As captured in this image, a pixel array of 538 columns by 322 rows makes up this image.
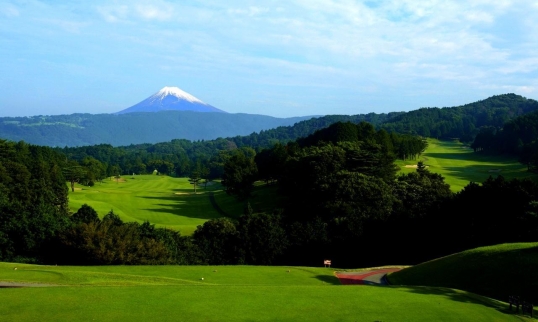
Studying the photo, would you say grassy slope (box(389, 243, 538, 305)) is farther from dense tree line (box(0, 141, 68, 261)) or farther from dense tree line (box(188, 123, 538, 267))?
dense tree line (box(0, 141, 68, 261))

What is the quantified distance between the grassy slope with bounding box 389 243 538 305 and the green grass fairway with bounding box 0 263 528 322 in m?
3.47

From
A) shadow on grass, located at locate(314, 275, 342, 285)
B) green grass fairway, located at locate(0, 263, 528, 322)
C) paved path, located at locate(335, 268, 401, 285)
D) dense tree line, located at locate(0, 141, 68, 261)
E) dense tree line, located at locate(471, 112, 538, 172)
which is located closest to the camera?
green grass fairway, located at locate(0, 263, 528, 322)

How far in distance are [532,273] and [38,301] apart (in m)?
26.2

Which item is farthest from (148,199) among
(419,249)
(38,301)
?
(38,301)

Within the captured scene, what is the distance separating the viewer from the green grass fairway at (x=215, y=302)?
1784 centimetres

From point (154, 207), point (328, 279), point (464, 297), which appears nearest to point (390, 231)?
point (328, 279)

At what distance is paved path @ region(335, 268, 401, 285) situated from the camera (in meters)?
33.0

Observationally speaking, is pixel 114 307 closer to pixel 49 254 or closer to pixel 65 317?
pixel 65 317

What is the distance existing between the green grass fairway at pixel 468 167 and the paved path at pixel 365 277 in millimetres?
45754

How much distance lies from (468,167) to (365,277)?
86258 millimetres

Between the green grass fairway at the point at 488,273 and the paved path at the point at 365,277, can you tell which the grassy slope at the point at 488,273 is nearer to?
the green grass fairway at the point at 488,273

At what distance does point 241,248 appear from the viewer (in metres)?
43.1

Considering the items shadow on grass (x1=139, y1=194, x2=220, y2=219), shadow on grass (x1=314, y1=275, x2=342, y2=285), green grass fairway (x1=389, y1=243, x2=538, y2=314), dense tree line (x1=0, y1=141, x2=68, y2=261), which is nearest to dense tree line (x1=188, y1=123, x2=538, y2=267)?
green grass fairway (x1=389, y1=243, x2=538, y2=314)

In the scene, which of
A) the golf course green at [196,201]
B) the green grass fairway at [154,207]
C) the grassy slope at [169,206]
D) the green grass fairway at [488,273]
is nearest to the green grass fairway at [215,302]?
the green grass fairway at [488,273]
